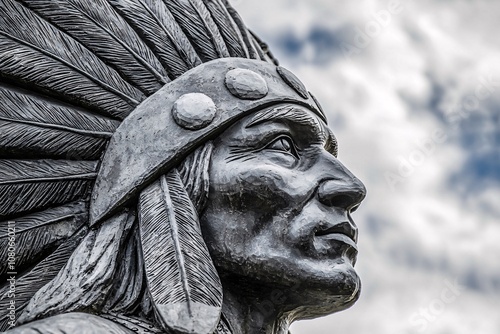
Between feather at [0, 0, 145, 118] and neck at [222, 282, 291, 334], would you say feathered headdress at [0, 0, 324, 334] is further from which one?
neck at [222, 282, 291, 334]

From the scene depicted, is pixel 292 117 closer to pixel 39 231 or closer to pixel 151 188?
pixel 151 188

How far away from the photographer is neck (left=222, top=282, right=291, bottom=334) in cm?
284

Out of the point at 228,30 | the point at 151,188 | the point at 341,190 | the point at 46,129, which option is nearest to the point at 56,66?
the point at 46,129

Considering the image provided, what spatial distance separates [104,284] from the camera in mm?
2629

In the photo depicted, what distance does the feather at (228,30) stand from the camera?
10.9 feet

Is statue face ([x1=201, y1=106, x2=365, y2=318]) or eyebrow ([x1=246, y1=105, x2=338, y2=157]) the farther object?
eyebrow ([x1=246, y1=105, x2=338, y2=157])

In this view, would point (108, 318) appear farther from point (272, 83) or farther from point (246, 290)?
point (272, 83)

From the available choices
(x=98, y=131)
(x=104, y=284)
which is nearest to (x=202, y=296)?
(x=104, y=284)

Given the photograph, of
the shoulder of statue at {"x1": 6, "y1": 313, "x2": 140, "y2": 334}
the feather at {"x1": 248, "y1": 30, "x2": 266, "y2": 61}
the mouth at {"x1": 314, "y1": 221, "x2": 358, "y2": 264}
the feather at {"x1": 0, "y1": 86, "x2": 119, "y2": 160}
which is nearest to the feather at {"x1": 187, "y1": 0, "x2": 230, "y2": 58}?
the feather at {"x1": 248, "y1": 30, "x2": 266, "y2": 61}

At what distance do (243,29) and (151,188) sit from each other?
96 cm

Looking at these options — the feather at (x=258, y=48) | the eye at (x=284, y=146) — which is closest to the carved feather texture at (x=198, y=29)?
the feather at (x=258, y=48)

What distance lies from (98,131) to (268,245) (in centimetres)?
70

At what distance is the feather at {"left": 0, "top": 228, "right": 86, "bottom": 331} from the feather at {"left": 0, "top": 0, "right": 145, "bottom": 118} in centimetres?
47

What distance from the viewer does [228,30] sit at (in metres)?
3.35
